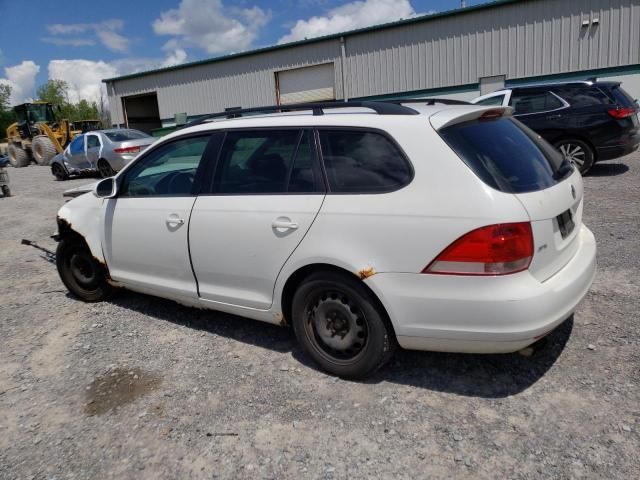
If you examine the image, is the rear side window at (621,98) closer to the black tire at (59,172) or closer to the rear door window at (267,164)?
the rear door window at (267,164)

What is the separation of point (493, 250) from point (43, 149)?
2444cm

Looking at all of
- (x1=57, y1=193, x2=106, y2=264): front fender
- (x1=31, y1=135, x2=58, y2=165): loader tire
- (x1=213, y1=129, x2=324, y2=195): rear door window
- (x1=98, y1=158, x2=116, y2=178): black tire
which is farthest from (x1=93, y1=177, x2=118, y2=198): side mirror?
(x1=31, y1=135, x2=58, y2=165): loader tire

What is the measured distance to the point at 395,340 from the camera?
2986 millimetres

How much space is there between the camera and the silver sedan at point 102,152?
14.7 meters

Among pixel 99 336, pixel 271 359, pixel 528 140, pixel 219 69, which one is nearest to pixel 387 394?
pixel 271 359

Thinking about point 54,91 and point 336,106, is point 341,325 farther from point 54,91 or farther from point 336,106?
point 54,91

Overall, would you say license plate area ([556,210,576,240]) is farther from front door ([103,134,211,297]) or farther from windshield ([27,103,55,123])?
windshield ([27,103,55,123])

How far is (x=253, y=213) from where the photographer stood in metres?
3.29

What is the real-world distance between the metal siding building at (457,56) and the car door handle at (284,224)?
17.5m

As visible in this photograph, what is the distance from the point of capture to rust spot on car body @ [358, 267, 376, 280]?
2822 mm

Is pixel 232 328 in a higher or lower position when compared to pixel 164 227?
lower

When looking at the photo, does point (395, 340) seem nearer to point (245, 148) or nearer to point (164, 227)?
point (245, 148)

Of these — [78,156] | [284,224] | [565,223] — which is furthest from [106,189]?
[78,156]

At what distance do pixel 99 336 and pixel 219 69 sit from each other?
23.1 metres
